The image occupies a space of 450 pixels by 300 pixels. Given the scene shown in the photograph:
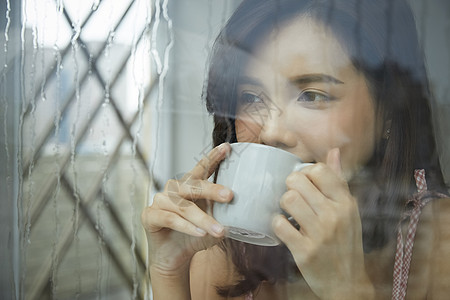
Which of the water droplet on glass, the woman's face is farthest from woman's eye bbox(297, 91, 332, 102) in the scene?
the water droplet on glass

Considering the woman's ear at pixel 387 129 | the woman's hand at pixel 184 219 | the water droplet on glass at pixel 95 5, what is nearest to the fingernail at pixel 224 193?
A: the woman's hand at pixel 184 219

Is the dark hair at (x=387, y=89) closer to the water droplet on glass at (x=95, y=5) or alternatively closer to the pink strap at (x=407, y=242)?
the pink strap at (x=407, y=242)

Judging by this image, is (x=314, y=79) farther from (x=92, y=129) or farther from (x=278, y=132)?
(x=92, y=129)

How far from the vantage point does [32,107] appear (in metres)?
0.51

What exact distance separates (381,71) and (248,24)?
11 centimetres

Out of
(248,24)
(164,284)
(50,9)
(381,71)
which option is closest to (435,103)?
(381,71)

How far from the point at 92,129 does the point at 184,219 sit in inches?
6.5

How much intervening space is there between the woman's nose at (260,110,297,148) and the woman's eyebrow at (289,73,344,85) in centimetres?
2

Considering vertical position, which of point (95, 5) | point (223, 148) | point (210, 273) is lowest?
point (210, 273)

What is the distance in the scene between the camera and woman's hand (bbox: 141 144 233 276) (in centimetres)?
34

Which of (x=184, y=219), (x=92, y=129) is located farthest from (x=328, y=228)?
(x=92, y=129)

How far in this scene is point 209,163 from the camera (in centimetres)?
35

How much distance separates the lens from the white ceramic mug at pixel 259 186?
29 cm

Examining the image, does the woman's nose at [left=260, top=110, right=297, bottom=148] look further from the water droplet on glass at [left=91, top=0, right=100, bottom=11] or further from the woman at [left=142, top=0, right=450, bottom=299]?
the water droplet on glass at [left=91, top=0, right=100, bottom=11]
